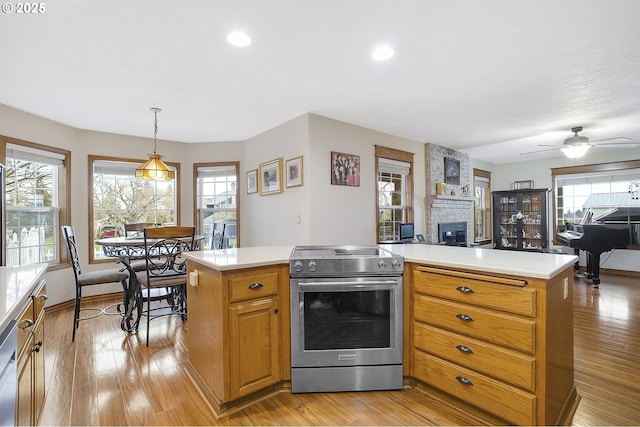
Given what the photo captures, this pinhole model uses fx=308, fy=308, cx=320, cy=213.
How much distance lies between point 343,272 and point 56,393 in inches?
82.0

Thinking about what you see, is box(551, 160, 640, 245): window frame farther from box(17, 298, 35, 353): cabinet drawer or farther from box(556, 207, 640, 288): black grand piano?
box(17, 298, 35, 353): cabinet drawer

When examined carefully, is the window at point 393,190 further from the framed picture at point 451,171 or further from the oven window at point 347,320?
the oven window at point 347,320

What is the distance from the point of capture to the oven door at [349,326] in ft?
6.68

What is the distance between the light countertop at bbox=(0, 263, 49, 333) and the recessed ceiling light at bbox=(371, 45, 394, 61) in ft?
8.46

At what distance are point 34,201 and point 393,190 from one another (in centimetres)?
510

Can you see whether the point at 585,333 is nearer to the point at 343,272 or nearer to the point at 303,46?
the point at 343,272

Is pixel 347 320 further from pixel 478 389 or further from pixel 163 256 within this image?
pixel 163 256

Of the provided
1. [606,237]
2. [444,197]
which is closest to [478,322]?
[444,197]

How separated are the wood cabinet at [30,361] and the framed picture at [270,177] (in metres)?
2.95

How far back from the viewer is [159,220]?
16.8 ft

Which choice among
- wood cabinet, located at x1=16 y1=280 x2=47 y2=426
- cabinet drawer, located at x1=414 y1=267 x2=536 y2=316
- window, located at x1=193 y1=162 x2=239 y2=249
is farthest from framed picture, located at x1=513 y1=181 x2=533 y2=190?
wood cabinet, located at x1=16 y1=280 x2=47 y2=426

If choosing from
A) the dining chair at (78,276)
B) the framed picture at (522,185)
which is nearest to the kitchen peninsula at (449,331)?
the dining chair at (78,276)

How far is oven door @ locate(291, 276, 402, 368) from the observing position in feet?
6.68

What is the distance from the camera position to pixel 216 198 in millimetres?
5457
